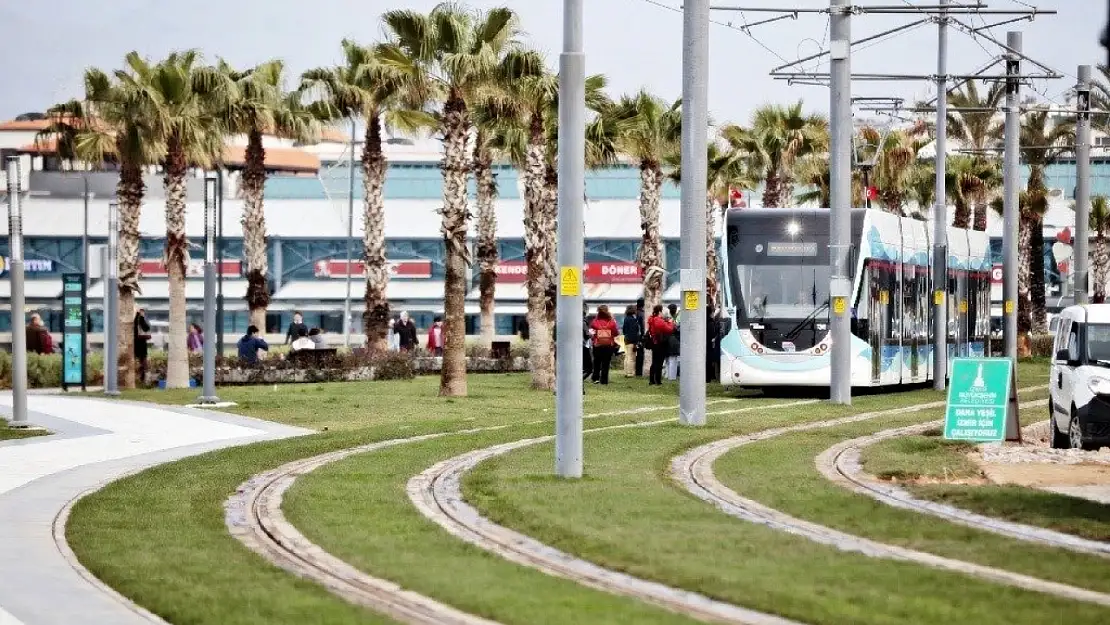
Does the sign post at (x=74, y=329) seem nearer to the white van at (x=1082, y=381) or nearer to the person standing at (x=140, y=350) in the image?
the person standing at (x=140, y=350)

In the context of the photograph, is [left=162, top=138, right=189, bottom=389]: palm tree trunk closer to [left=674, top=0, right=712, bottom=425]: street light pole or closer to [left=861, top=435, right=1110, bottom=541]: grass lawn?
[left=674, top=0, right=712, bottom=425]: street light pole

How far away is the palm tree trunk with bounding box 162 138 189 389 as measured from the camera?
135 feet

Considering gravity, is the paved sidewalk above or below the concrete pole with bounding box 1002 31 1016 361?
below

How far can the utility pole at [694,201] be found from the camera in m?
26.2

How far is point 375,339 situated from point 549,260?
9.84 meters

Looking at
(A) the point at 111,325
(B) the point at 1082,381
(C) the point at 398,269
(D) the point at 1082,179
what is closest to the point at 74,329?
(A) the point at 111,325

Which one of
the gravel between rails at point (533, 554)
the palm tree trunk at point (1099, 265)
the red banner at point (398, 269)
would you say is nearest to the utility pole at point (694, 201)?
the gravel between rails at point (533, 554)

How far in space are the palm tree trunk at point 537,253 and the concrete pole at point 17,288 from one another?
13956mm

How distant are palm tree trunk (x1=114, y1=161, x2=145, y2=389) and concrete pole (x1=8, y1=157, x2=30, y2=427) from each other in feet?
47.9

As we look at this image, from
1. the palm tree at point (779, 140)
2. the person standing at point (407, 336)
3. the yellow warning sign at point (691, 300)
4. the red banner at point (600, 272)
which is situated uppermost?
the palm tree at point (779, 140)

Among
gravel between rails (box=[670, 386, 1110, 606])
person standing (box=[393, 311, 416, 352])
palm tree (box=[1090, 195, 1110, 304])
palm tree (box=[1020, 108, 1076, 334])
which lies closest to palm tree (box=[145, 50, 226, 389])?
person standing (box=[393, 311, 416, 352])

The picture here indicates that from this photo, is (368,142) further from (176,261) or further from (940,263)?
(940,263)

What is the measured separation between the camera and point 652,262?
49000mm

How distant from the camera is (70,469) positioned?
19.9 metres
